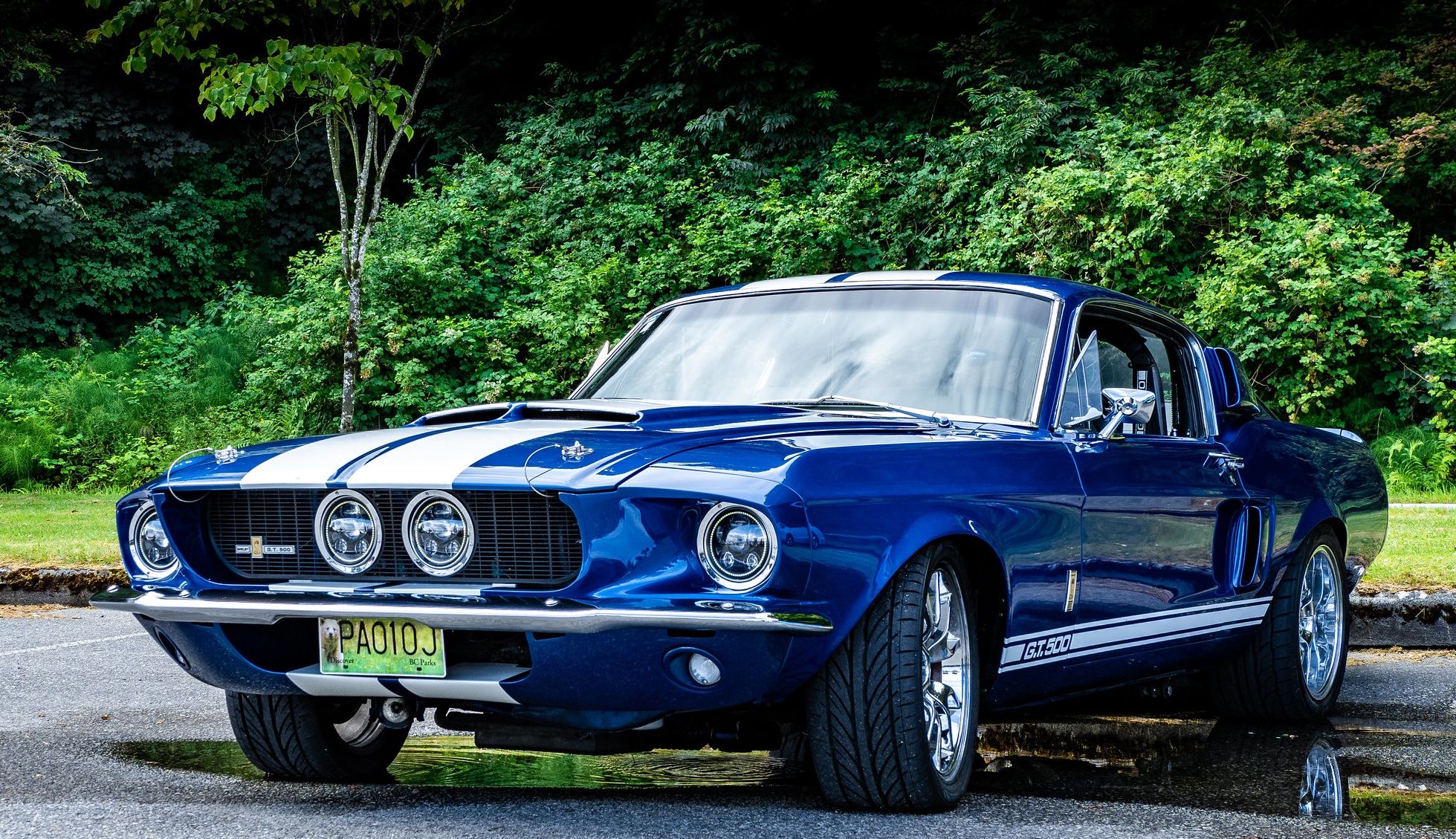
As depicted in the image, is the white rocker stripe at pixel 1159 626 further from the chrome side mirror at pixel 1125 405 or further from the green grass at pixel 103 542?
the green grass at pixel 103 542

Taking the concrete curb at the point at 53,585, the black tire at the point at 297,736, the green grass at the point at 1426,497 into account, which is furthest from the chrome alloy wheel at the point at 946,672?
the green grass at the point at 1426,497

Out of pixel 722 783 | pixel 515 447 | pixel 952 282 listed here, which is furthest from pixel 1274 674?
pixel 515 447

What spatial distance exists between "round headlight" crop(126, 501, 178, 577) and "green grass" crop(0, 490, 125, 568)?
3.65 meters

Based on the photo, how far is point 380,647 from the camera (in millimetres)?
→ 3660

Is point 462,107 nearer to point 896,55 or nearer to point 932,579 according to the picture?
point 896,55

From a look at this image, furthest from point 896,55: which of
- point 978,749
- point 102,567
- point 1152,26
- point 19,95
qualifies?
point 978,749

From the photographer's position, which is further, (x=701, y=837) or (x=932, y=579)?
(x=932, y=579)

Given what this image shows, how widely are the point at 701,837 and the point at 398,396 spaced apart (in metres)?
15.3

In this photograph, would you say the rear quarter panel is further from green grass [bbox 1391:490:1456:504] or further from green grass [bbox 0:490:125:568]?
green grass [bbox 1391:490:1456:504]

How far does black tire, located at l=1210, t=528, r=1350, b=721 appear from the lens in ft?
18.6

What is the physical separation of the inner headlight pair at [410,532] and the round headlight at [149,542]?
1.86 ft

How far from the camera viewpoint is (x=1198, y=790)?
14.2 feet

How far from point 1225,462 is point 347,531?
3164 mm

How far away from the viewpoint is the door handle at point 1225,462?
536 cm
